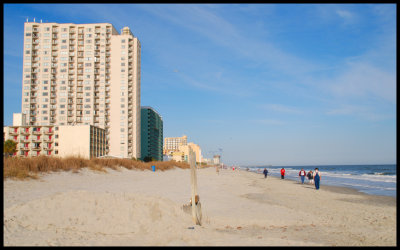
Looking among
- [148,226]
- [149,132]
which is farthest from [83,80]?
[148,226]

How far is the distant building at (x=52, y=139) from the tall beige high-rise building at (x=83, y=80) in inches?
386

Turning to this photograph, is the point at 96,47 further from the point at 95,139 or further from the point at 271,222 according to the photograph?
the point at 271,222

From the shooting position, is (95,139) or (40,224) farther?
(95,139)

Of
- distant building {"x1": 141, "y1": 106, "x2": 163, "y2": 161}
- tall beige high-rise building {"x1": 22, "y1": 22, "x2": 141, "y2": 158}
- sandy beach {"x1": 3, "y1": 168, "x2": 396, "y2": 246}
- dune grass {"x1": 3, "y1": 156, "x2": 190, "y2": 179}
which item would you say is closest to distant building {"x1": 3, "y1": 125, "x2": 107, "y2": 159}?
tall beige high-rise building {"x1": 22, "y1": 22, "x2": 141, "y2": 158}

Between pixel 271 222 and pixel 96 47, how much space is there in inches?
3710

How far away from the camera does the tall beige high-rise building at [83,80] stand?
299 ft

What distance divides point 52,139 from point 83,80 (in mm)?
21260

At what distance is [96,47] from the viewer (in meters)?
93.1

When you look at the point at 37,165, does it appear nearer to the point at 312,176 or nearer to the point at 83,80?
the point at 312,176

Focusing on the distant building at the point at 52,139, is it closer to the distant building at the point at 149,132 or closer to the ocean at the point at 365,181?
the distant building at the point at 149,132

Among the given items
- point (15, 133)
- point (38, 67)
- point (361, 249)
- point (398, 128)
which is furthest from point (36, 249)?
point (38, 67)

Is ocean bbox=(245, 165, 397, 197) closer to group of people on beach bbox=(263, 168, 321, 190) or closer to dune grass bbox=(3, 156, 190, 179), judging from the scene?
group of people on beach bbox=(263, 168, 321, 190)

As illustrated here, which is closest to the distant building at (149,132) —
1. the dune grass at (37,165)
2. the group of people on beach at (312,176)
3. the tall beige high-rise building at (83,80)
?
the tall beige high-rise building at (83,80)

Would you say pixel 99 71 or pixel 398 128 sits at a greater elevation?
pixel 99 71
